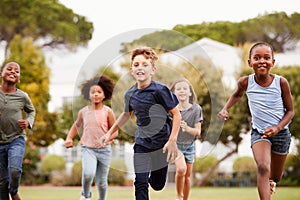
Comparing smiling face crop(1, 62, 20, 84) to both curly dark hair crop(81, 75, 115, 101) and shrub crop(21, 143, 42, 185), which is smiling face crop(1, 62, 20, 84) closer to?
curly dark hair crop(81, 75, 115, 101)

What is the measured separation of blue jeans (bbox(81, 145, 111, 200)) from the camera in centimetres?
794

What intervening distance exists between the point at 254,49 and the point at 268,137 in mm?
879

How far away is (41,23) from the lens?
43.8m

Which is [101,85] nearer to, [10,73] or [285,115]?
[10,73]

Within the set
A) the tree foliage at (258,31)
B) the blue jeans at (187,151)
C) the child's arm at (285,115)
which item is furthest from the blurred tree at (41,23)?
the child's arm at (285,115)

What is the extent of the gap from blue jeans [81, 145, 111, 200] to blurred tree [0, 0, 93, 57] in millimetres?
34004

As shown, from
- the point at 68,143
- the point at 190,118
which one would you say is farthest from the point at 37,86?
the point at 190,118

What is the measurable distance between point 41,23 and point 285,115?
3895 cm

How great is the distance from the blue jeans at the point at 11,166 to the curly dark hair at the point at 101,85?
130cm

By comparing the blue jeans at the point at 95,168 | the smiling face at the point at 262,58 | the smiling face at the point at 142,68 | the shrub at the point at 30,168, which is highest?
the smiling face at the point at 262,58

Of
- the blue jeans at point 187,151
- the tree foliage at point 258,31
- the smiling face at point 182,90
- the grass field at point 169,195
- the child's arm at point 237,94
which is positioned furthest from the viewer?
the tree foliage at point 258,31

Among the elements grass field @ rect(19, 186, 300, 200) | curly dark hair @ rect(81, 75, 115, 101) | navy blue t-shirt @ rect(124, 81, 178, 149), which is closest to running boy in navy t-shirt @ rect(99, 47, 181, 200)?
navy blue t-shirt @ rect(124, 81, 178, 149)

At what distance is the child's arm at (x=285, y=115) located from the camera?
19.9 ft

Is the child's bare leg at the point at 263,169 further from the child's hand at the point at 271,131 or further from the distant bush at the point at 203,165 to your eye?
the distant bush at the point at 203,165
